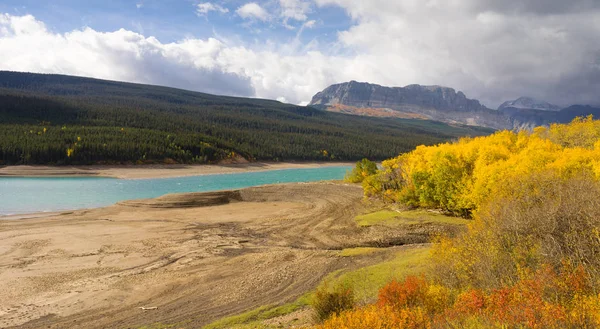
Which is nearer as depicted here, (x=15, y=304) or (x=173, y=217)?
(x=15, y=304)

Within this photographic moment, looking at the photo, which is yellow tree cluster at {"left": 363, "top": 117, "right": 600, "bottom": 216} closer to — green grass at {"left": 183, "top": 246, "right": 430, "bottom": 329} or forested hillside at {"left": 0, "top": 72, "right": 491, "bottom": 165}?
green grass at {"left": 183, "top": 246, "right": 430, "bottom": 329}

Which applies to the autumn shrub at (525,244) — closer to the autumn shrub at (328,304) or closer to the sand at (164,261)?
the autumn shrub at (328,304)

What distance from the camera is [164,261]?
2862cm

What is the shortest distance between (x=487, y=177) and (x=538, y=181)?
8976 mm

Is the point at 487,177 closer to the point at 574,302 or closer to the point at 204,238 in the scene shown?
the point at 574,302

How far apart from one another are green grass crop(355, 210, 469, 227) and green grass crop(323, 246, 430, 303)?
36.8 feet

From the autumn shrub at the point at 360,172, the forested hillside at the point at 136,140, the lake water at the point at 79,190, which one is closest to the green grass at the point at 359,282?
the autumn shrub at the point at 360,172

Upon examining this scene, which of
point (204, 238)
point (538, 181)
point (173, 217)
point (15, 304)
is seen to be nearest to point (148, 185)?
point (173, 217)

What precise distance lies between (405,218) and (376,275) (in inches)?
663

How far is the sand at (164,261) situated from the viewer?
66.4 feet

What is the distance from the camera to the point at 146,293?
22.7 meters

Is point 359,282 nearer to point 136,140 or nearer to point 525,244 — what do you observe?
point 525,244

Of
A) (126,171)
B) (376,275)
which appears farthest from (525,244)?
(126,171)

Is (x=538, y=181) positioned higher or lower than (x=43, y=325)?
higher
